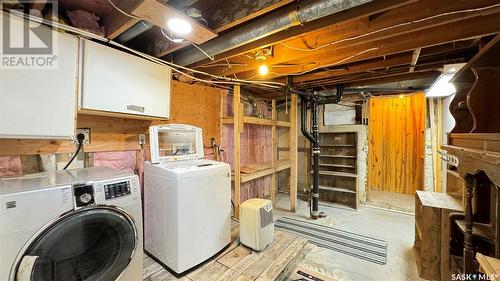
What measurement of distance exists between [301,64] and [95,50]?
180cm

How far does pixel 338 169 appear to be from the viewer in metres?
4.10

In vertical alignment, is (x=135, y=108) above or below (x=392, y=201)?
above

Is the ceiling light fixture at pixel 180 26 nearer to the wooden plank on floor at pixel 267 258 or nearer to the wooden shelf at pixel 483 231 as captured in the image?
the wooden plank on floor at pixel 267 258

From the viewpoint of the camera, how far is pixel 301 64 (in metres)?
2.18

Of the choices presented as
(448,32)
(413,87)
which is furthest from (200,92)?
(413,87)

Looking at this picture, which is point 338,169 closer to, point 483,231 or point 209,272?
point 483,231

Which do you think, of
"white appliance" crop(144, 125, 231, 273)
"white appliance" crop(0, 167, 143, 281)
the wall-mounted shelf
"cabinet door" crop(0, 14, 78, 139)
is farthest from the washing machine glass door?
the wall-mounted shelf

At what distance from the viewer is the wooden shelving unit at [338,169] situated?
12.7ft

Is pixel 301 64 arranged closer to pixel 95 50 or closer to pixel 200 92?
pixel 200 92

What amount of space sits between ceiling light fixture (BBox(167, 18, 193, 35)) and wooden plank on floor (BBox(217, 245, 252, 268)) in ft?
6.06

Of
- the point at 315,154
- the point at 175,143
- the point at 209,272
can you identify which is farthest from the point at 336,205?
the point at 175,143

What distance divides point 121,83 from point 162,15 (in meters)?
0.73

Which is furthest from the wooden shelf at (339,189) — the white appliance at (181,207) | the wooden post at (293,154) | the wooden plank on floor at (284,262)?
the white appliance at (181,207)

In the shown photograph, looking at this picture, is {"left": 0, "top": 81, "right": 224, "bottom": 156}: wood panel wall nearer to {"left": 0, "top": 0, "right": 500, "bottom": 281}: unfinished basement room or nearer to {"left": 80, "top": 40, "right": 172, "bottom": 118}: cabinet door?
{"left": 0, "top": 0, "right": 500, "bottom": 281}: unfinished basement room
